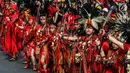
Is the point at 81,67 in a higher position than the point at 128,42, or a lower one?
lower

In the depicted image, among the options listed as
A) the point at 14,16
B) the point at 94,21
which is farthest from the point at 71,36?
the point at 14,16

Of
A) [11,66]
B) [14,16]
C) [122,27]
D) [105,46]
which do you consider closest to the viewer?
[122,27]

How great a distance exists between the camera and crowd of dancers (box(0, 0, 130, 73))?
26.6 feet

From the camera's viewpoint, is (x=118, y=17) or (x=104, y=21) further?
(x=104, y=21)

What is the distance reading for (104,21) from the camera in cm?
877

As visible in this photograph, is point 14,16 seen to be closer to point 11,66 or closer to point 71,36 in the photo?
point 11,66

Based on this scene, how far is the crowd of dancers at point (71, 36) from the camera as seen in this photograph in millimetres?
8109

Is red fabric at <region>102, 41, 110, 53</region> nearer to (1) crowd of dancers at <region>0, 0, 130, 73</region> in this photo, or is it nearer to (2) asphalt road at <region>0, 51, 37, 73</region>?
(1) crowd of dancers at <region>0, 0, 130, 73</region>

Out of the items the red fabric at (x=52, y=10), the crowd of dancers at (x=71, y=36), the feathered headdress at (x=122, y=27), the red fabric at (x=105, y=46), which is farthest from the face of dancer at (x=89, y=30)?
the red fabric at (x=52, y=10)

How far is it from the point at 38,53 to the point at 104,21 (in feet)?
11.8

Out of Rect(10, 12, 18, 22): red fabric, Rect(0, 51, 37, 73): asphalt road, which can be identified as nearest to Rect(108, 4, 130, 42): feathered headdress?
Rect(0, 51, 37, 73): asphalt road

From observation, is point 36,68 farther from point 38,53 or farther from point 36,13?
point 36,13

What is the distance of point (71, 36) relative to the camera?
10242mm

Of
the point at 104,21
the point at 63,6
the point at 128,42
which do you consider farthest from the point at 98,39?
the point at 63,6
